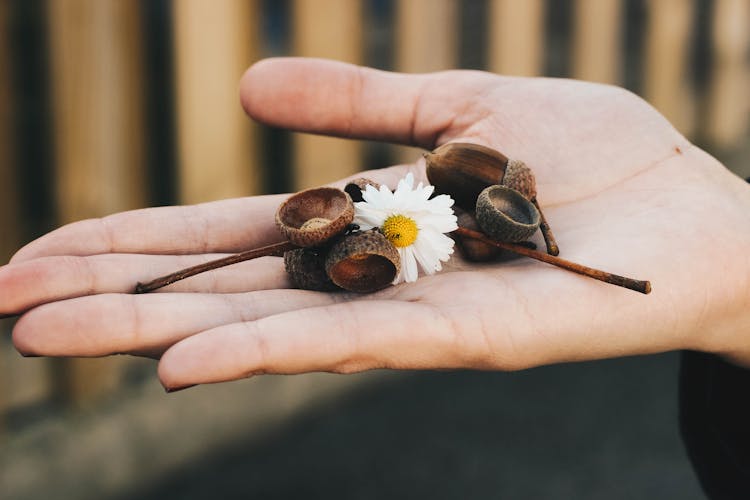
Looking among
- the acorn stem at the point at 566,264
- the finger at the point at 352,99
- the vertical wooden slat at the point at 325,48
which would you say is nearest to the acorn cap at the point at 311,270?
the acorn stem at the point at 566,264

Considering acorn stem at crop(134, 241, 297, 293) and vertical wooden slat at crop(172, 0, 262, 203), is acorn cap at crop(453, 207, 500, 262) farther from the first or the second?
vertical wooden slat at crop(172, 0, 262, 203)

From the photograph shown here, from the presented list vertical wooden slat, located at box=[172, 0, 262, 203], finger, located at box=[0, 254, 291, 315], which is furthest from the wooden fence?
finger, located at box=[0, 254, 291, 315]

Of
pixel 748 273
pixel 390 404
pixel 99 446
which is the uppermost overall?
pixel 748 273

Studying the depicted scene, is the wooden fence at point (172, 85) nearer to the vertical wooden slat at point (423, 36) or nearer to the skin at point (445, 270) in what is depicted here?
the vertical wooden slat at point (423, 36)

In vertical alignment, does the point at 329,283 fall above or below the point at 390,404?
above

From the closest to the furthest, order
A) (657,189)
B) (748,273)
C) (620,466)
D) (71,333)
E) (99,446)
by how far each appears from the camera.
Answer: (71,333) < (748,273) < (657,189) < (99,446) < (620,466)

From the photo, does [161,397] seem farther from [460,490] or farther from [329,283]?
[329,283]

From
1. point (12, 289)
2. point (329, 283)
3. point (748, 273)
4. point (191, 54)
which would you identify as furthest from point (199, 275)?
point (191, 54)
